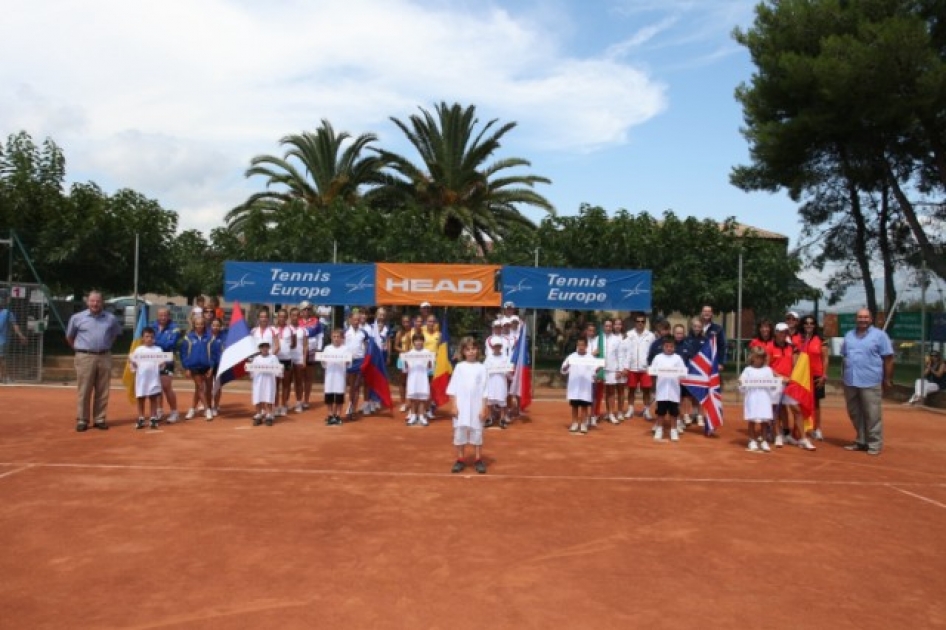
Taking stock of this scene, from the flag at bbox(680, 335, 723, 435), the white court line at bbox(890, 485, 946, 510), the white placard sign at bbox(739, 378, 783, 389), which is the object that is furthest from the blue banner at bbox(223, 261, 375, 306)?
the white court line at bbox(890, 485, 946, 510)

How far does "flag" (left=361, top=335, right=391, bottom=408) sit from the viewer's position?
42.6ft

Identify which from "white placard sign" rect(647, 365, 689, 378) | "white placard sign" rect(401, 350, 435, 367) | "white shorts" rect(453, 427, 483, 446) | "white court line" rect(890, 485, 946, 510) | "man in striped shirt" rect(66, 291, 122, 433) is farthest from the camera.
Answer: "white placard sign" rect(401, 350, 435, 367)

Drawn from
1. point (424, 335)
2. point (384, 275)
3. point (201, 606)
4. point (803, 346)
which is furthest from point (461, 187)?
point (201, 606)

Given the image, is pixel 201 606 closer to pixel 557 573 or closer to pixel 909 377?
pixel 557 573

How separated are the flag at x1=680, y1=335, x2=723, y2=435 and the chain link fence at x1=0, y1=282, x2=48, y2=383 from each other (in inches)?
581

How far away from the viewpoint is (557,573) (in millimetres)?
5133

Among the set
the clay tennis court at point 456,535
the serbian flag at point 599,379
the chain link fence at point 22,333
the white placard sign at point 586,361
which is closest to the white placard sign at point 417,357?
the clay tennis court at point 456,535

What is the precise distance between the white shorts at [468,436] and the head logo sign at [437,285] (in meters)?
8.34

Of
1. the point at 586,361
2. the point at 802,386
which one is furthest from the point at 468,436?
the point at 802,386

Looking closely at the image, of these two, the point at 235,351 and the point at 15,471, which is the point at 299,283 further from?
the point at 15,471

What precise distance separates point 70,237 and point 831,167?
1064 inches

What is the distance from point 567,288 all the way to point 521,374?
4.25m

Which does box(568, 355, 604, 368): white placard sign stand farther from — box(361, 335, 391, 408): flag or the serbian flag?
box(361, 335, 391, 408): flag

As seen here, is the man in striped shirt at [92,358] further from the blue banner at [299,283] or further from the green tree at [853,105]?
the green tree at [853,105]
